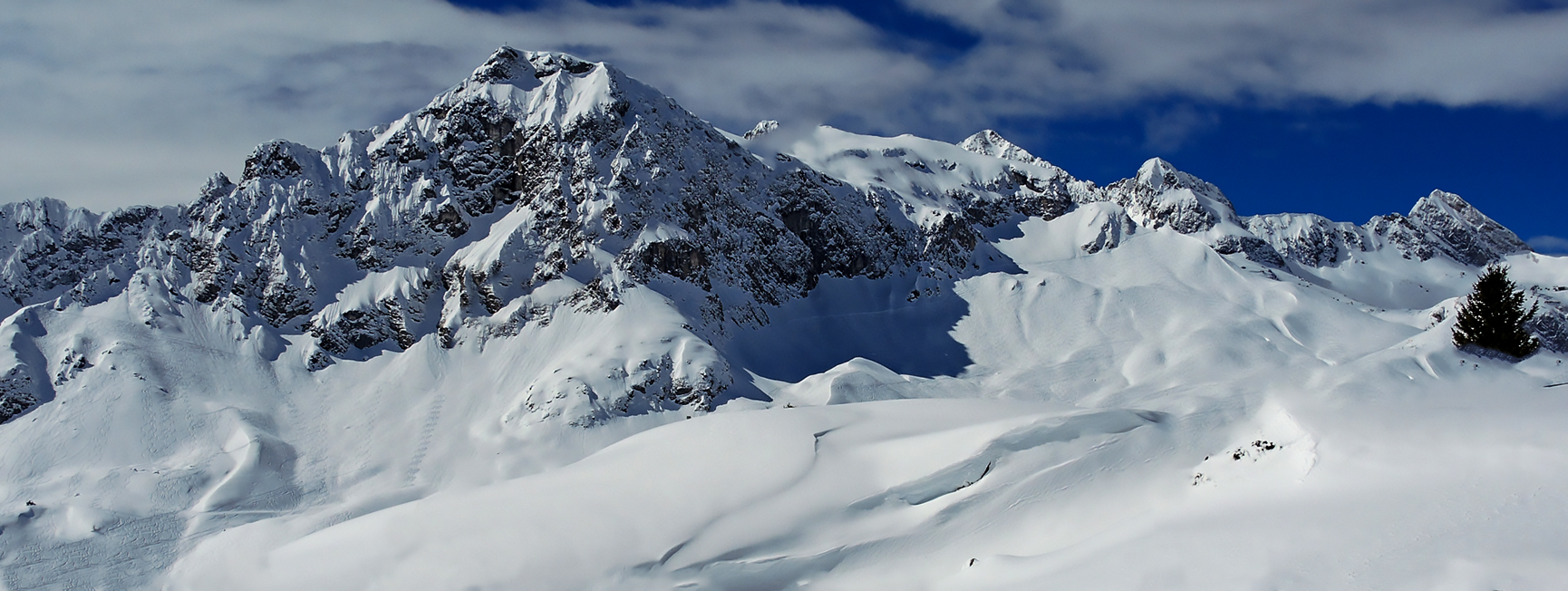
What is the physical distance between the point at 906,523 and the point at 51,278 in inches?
4312

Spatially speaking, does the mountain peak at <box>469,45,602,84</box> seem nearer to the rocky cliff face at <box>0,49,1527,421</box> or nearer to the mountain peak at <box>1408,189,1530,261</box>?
the rocky cliff face at <box>0,49,1527,421</box>

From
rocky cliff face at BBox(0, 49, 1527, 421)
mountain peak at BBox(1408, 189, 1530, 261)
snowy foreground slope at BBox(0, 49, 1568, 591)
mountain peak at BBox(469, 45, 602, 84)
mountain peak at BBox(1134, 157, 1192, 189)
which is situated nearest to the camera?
snowy foreground slope at BBox(0, 49, 1568, 591)

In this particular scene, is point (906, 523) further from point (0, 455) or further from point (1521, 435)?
point (0, 455)

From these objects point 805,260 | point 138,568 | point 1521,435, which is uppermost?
point 1521,435

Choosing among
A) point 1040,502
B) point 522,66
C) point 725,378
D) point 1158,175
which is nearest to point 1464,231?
point 1158,175

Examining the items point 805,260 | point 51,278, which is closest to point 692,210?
point 805,260

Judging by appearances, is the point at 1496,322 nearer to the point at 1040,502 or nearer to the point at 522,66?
the point at 1040,502

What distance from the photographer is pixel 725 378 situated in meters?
76.2

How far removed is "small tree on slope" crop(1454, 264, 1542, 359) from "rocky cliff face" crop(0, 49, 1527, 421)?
5493 centimetres

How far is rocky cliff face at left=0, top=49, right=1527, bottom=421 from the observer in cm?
8731

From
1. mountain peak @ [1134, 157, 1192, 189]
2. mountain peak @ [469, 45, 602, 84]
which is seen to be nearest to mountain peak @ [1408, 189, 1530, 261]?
mountain peak @ [1134, 157, 1192, 189]

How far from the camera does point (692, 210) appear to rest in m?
99.2

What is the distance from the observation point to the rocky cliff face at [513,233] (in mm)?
87312

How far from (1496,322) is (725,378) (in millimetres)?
56848
